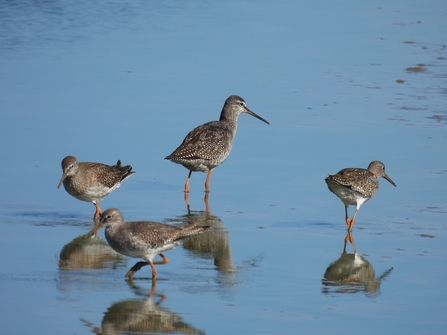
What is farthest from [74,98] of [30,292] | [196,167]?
[30,292]

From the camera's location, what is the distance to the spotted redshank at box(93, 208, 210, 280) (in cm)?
953

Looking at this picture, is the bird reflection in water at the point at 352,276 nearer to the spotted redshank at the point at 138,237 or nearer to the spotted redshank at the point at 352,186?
the spotted redshank at the point at 352,186

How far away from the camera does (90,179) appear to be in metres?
11.9

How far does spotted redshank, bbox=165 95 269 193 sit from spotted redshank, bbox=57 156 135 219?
1.23 m

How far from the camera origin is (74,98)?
16094 mm

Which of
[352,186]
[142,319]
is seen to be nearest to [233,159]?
[352,186]

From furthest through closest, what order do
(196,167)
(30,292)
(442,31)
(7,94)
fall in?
(442,31) < (7,94) < (196,167) < (30,292)

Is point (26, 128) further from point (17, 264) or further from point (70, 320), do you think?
point (70, 320)

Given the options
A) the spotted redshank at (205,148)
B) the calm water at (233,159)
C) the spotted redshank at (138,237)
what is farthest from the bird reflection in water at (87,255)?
the spotted redshank at (205,148)

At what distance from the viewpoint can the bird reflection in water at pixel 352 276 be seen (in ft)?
31.1

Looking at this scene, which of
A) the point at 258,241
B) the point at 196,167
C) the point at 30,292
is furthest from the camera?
the point at 196,167

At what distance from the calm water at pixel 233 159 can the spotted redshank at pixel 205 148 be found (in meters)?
0.28

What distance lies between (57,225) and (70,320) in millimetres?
3076

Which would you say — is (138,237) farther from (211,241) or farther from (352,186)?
(352,186)
